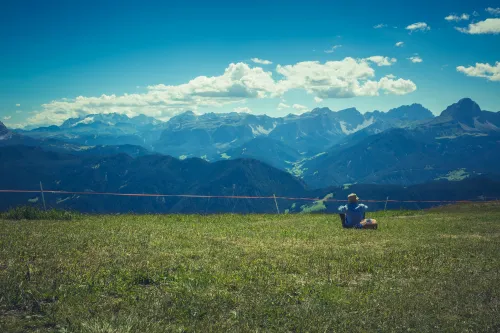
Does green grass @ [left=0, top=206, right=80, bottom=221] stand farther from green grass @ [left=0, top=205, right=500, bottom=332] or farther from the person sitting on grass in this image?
the person sitting on grass

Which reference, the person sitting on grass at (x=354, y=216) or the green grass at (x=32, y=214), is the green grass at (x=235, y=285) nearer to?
the person sitting on grass at (x=354, y=216)

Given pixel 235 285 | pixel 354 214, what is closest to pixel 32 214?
pixel 235 285

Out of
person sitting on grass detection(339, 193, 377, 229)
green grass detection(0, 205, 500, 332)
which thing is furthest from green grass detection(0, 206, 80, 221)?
person sitting on grass detection(339, 193, 377, 229)

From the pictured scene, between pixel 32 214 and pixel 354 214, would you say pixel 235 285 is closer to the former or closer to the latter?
pixel 354 214

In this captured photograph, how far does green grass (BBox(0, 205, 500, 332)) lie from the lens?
7.53 meters

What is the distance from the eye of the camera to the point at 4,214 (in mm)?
21562

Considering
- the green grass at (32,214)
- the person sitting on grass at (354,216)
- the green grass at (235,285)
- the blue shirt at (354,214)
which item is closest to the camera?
the green grass at (235,285)

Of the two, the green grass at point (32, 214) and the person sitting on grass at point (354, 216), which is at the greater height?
the green grass at point (32, 214)

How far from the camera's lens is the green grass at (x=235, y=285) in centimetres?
753

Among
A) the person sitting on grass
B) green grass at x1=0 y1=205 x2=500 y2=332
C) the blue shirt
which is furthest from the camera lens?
the blue shirt

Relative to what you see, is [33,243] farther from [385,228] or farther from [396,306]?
[385,228]

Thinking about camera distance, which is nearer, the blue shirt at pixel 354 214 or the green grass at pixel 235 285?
the green grass at pixel 235 285

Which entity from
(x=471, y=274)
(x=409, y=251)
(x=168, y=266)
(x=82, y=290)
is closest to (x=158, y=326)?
(x=82, y=290)

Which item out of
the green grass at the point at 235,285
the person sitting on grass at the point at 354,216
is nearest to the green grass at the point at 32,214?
the green grass at the point at 235,285
